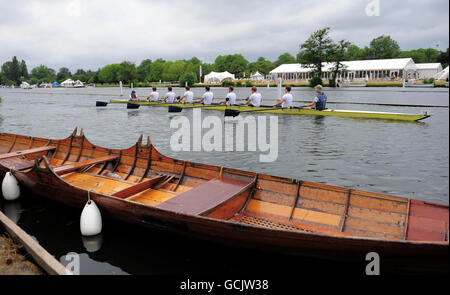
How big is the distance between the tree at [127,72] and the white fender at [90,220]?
159266 mm

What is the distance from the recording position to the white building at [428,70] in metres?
93.6

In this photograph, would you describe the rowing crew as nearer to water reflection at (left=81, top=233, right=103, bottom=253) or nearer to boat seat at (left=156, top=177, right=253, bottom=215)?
boat seat at (left=156, top=177, right=253, bottom=215)

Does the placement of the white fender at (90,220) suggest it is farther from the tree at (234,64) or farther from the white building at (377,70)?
the tree at (234,64)

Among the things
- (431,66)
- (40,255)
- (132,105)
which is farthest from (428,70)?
(40,255)

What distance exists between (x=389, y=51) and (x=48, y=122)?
138395mm

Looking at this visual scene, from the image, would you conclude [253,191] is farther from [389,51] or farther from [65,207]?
[389,51]

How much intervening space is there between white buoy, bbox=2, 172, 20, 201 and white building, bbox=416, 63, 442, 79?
109300 millimetres

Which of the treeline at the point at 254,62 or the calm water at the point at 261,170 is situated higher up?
the treeline at the point at 254,62

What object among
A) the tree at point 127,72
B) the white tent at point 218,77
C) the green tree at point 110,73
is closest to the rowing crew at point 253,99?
the white tent at point 218,77

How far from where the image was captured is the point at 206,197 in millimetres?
7879

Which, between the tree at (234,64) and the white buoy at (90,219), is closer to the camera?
the white buoy at (90,219)

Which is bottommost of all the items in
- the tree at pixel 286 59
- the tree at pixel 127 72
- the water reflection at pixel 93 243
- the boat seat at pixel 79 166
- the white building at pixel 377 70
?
the water reflection at pixel 93 243

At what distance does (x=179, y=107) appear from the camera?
30266 millimetres

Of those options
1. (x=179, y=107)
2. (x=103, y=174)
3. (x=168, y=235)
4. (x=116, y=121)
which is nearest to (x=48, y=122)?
(x=116, y=121)
